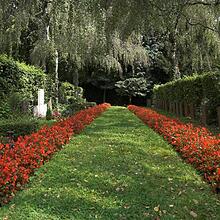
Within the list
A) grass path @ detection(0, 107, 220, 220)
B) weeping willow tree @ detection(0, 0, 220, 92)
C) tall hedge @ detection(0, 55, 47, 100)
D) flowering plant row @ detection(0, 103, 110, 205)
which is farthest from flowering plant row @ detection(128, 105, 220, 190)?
tall hedge @ detection(0, 55, 47, 100)

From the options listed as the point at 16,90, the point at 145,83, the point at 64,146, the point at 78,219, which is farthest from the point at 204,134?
the point at 145,83

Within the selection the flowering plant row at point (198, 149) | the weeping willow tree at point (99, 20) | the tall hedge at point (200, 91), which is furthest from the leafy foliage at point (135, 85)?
the flowering plant row at point (198, 149)

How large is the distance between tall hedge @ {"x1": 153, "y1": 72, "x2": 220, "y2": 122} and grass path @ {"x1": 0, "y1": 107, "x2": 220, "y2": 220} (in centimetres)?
461

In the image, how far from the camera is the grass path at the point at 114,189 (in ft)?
15.1

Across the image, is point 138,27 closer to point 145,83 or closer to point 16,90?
point 16,90

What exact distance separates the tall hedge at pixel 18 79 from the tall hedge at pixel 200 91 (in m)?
6.78

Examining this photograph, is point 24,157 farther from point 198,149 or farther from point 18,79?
point 18,79

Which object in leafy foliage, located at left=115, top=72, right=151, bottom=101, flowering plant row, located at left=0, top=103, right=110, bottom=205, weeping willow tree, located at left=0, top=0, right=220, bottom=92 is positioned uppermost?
weeping willow tree, located at left=0, top=0, right=220, bottom=92

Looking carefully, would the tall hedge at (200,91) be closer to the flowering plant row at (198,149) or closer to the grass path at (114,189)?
the flowering plant row at (198,149)

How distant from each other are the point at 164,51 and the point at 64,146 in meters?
26.9

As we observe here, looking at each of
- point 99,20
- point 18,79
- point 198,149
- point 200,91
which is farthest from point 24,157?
point 18,79

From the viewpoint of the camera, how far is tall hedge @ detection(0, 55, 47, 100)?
14828mm

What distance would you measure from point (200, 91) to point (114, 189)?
9.33m

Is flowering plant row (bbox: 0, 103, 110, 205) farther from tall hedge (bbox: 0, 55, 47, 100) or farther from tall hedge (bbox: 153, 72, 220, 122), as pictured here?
tall hedge (bbox: 0, 55, 47, 100)
